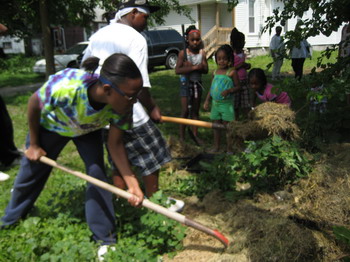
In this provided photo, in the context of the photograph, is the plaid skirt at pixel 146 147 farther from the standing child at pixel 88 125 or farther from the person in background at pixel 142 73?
the standing child at pixel 88 125

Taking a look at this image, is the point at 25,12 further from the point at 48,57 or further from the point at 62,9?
the point at 62,9

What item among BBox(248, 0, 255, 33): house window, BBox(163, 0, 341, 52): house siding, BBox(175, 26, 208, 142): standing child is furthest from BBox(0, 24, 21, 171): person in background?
BBox(248, 0, 255, 33): house window

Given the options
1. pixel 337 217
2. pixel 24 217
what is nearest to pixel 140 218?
pixel 24 217

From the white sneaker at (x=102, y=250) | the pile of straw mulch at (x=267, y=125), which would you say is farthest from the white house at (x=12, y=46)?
the white sneaker at (x=102, y=250)

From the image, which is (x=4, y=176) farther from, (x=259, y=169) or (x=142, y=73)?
(x=259, y=169)

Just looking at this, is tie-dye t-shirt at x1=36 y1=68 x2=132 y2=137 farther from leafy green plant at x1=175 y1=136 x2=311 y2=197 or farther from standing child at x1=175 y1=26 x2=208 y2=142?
standing child at x1=175 y1=26 x2=208 y2=142

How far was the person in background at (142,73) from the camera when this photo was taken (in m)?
2.97

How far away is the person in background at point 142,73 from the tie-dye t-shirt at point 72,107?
42 centimetres

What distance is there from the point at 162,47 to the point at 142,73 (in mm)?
13420

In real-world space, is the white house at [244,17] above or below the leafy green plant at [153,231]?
above

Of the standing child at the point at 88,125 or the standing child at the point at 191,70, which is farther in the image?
the standing child at the point at 191,70

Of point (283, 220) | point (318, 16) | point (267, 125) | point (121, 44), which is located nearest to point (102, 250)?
point (283, 220)

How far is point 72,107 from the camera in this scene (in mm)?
2602

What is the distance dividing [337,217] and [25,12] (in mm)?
8459
